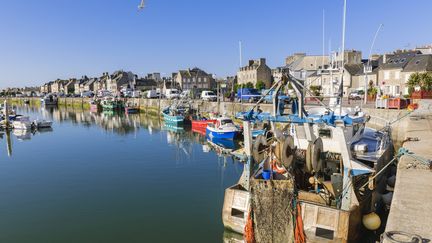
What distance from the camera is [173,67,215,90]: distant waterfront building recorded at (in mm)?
100312

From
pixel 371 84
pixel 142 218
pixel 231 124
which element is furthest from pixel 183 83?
pixel 142 218

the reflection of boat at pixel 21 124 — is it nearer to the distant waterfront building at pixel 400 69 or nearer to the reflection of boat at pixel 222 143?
the reflection of boat at pixel 222 143

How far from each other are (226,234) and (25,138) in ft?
116

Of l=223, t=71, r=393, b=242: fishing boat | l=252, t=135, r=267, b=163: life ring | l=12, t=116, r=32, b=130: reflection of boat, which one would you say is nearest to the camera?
l=223, t=71, r=393, b=242: fishing boat

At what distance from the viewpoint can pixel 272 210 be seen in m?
8.72

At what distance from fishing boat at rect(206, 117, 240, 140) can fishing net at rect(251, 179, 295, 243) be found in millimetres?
24121

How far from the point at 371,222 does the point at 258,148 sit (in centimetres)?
416

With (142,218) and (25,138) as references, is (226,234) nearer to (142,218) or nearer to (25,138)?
(142,218)

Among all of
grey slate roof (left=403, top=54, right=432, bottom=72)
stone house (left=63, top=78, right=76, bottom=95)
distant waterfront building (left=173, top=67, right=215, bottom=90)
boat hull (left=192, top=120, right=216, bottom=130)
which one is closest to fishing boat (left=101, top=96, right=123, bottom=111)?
distant waterfront building (left=173, top=67, right=215, bottom=90)

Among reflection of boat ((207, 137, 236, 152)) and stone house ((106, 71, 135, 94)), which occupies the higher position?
stone house ((106, 71, 135, 94))

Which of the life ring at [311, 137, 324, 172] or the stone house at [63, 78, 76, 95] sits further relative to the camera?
the stone house at [63, 78, 76, 95]

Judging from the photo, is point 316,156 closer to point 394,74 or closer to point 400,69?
point 400,69

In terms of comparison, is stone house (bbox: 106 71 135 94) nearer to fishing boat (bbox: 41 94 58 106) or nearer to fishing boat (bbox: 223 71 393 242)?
fishing boat (bbox: 41 94 58 106)

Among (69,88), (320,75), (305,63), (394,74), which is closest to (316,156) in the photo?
(320,75)
